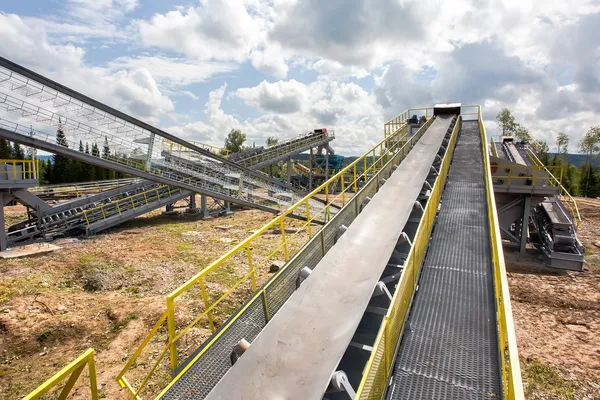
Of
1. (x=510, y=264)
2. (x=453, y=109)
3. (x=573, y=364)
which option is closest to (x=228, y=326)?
(x=573, y=364)

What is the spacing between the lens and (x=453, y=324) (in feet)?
14.9

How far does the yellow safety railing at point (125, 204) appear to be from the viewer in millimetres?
16125

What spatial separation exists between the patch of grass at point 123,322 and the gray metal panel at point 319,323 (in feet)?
16.0

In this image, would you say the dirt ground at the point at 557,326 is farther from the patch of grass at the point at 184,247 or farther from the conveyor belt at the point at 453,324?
the patch of grass at the point at 184,247

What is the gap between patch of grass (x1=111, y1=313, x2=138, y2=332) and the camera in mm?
7518

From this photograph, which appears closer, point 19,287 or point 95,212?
point 19,287

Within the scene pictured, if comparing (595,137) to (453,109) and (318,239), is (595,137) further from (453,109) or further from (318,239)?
(318,239)

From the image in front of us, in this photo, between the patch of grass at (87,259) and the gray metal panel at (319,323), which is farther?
the patch of grass at (87,259)

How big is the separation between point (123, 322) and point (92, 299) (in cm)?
183

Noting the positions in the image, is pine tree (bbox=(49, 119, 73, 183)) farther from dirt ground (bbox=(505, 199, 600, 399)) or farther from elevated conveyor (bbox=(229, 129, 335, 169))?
dirt ground (bbox=(505, 199, 600, 399))

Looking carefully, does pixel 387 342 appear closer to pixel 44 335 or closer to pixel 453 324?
pixel 453 324

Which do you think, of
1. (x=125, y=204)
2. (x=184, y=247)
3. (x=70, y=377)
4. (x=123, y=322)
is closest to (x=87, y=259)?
(x=184, y=247)

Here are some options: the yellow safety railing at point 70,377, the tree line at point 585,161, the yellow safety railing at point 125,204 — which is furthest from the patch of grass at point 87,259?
the tree line at point 585,161

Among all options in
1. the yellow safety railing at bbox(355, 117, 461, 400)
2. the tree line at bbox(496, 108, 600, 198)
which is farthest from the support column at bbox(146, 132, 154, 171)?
the tree line at bbox(496, 108, 600, 198)
